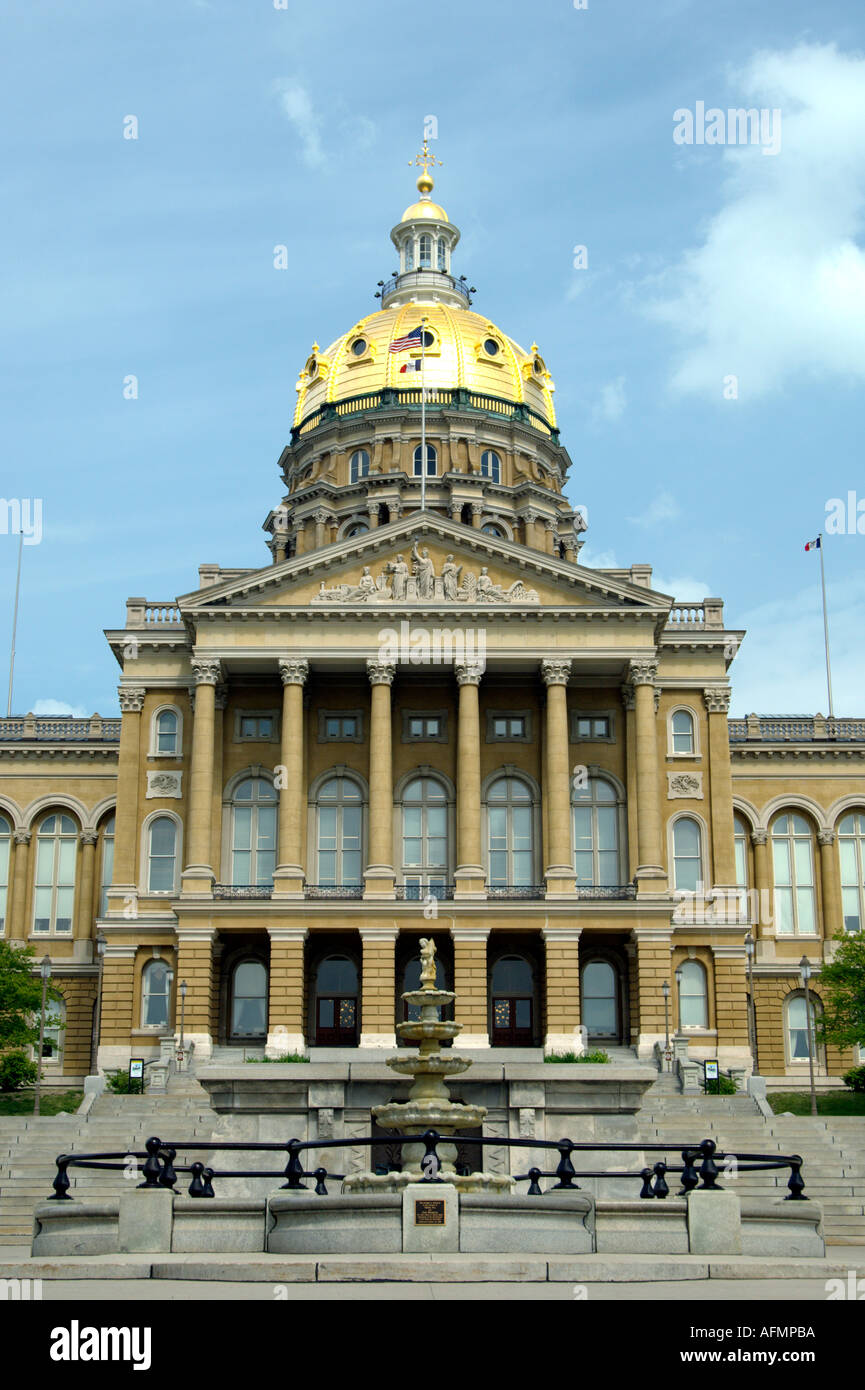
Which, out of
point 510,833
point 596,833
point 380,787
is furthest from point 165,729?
point 596,833

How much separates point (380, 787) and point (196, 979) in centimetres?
905

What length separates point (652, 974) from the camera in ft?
190

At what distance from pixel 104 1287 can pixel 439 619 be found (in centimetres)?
4361

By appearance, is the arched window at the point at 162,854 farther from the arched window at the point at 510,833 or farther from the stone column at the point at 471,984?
the arched window at the point at 510,833

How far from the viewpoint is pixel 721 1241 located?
20906mm

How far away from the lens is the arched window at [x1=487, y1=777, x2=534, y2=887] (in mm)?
61750

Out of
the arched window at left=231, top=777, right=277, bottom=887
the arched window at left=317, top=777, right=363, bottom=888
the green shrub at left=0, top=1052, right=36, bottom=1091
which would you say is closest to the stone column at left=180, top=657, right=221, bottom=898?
the arched window at left=231, top=777, right=277, bottom=887

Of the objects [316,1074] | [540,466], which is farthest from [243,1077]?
[540,466]

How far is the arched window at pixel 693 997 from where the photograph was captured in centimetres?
6112

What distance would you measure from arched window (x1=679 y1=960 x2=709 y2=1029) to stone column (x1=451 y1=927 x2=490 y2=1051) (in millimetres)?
7772

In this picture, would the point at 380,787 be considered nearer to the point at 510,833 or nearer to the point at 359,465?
the point at 510,833
